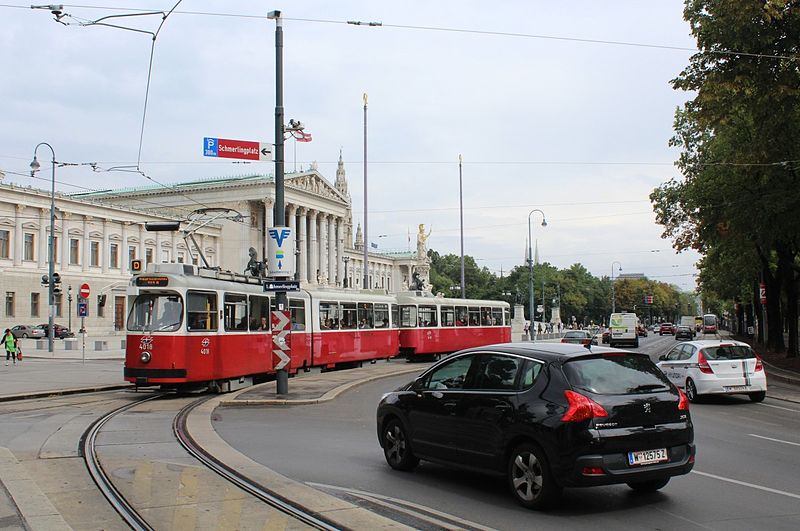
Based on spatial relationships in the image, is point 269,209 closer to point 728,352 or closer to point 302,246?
point 302,246

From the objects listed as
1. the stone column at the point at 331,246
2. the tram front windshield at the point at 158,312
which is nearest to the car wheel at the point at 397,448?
the tram front windshield at the point at 158,312

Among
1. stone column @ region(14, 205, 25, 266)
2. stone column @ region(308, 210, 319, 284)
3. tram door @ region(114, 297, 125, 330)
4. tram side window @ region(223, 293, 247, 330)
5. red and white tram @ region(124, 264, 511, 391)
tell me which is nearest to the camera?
red and white tram @ region(124, 264, 511, 391)

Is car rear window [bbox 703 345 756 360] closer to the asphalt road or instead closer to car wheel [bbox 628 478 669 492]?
the asphalt road

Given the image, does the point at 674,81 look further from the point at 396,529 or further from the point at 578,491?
the point at 396,529

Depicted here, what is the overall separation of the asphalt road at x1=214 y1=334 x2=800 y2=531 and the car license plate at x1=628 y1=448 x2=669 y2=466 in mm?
493

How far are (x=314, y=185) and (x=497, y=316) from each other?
278 ft

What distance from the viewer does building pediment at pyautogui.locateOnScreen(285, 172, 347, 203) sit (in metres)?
118

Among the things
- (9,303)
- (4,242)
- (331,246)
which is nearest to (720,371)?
(9,303)

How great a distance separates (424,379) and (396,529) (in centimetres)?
285

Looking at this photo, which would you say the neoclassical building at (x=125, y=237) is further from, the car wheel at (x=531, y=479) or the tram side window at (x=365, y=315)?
the car wheel at (x=531, y=479)

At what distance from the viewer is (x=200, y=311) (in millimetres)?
19828

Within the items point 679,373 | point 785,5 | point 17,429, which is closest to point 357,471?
point 17,429

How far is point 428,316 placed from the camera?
125 feet

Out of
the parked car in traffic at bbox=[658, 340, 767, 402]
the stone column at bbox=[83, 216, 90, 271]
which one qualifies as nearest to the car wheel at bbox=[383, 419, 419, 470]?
the parked car in traffic at bbox=[658, 340, 767, 402]
